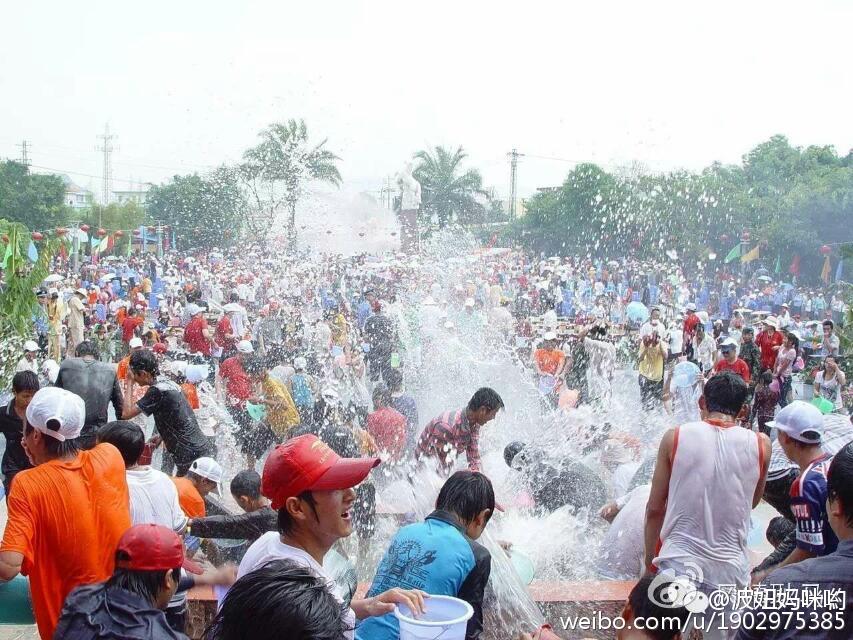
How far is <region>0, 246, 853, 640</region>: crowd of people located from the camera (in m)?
2.27

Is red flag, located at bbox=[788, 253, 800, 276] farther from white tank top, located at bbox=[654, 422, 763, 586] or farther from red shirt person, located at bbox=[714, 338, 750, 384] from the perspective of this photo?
white tank top, located at bbox=[654, 422, 763, 586]

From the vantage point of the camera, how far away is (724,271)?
28.1m

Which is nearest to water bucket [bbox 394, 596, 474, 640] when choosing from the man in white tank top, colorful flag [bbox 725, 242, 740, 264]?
the man in white tank top

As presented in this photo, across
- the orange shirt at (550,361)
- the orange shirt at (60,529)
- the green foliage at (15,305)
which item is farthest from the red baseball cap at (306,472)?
the orange shirt at (550,361)

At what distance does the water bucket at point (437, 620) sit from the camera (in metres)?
2.26

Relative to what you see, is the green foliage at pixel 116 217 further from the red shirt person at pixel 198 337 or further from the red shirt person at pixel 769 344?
the red shirt person at pixel 769 344

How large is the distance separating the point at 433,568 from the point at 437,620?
0.31 m

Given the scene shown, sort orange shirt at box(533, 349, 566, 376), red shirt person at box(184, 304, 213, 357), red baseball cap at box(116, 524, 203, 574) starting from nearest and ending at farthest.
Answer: red baseball cap at box(116, 524, 203, 574) < orange shirt at box(533, 349, 566, 376) < red shirt person at box(184, 304, 213, 357)

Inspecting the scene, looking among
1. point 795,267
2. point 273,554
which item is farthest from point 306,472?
point 795,267

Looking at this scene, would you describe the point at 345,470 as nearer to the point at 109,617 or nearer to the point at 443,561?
the point at 443,561

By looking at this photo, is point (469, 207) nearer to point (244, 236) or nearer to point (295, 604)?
point (244, 236)

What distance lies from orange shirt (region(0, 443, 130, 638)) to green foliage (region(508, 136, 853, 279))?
28.4m

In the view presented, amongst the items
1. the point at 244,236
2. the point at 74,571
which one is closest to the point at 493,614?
the point at 74,571

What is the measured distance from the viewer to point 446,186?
149 feet
